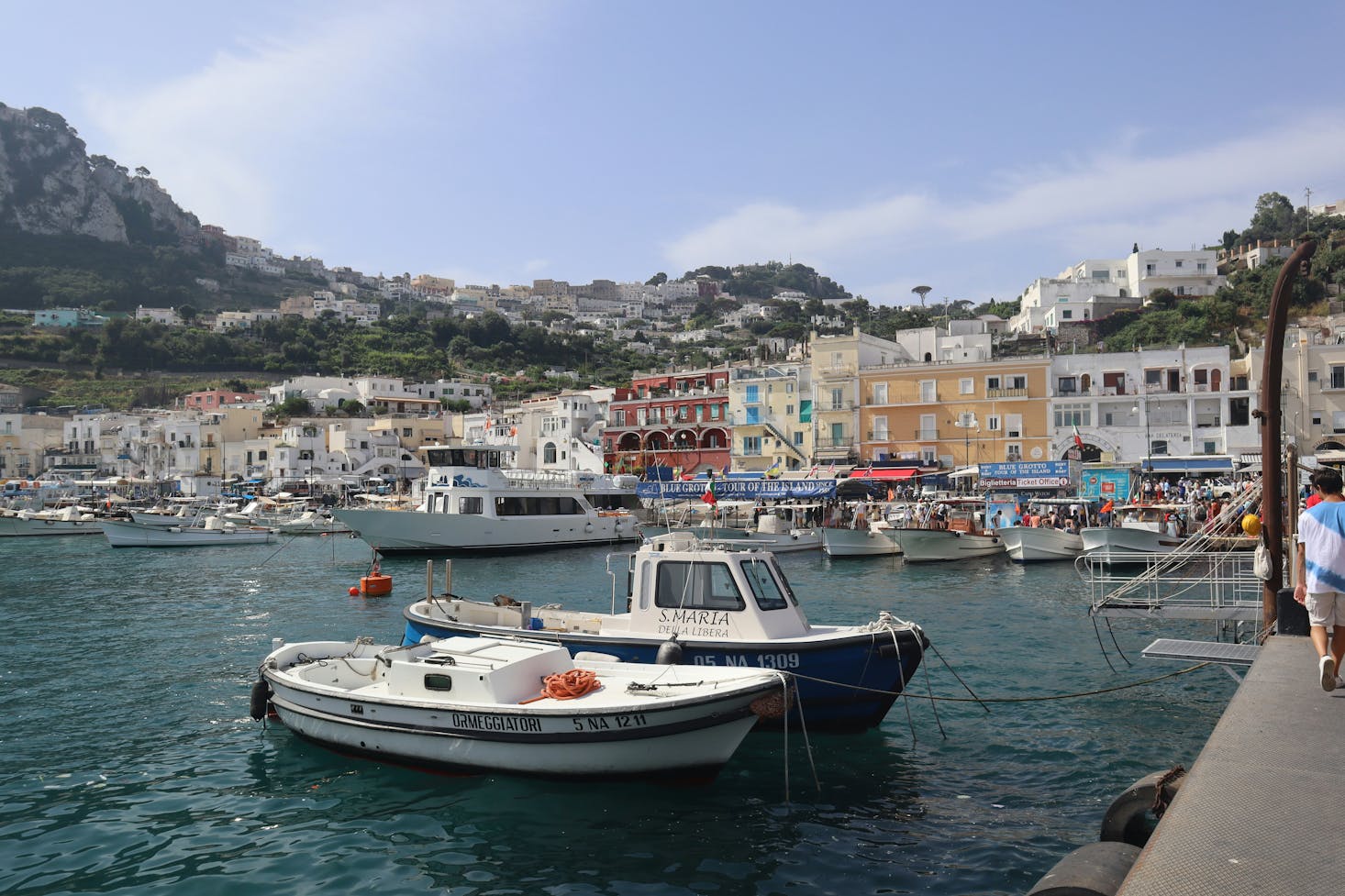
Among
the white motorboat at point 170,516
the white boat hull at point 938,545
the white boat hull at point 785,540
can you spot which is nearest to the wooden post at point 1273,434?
the white boat hull at point 938,545

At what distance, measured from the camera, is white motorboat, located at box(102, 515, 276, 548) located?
47.6 meters

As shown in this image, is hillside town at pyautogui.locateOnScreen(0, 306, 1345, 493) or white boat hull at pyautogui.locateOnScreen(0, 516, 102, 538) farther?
white boat hull at pyautogui.locateOnScreen(0, 516, 102, 538)

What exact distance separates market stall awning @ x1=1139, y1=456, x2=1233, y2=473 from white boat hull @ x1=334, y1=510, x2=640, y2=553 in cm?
3028

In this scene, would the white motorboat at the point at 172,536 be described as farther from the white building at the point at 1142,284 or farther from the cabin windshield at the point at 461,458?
the white building at the point at 1142,284

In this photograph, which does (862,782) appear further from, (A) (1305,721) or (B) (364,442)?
(B) (364,442)

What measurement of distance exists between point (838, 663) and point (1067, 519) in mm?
29547

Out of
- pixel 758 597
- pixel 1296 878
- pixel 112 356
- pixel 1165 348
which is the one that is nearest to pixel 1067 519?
pixel 1165 348

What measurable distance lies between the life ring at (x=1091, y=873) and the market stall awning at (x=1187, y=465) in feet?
149

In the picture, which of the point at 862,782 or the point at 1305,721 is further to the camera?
the point at 862,782

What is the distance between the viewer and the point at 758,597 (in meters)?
13.2

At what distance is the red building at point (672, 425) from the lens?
6925cm

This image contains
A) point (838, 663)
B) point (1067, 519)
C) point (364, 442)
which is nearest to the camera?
point (838, 663)

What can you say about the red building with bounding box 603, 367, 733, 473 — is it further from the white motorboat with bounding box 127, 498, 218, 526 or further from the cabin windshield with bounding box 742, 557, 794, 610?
the cabin windshield with bounding box 742, 557, 794, 610

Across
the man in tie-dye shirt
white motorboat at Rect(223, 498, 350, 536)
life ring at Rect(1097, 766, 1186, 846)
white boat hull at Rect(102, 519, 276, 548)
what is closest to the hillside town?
white motorboat at Rect(223, 498, 350, 536)
